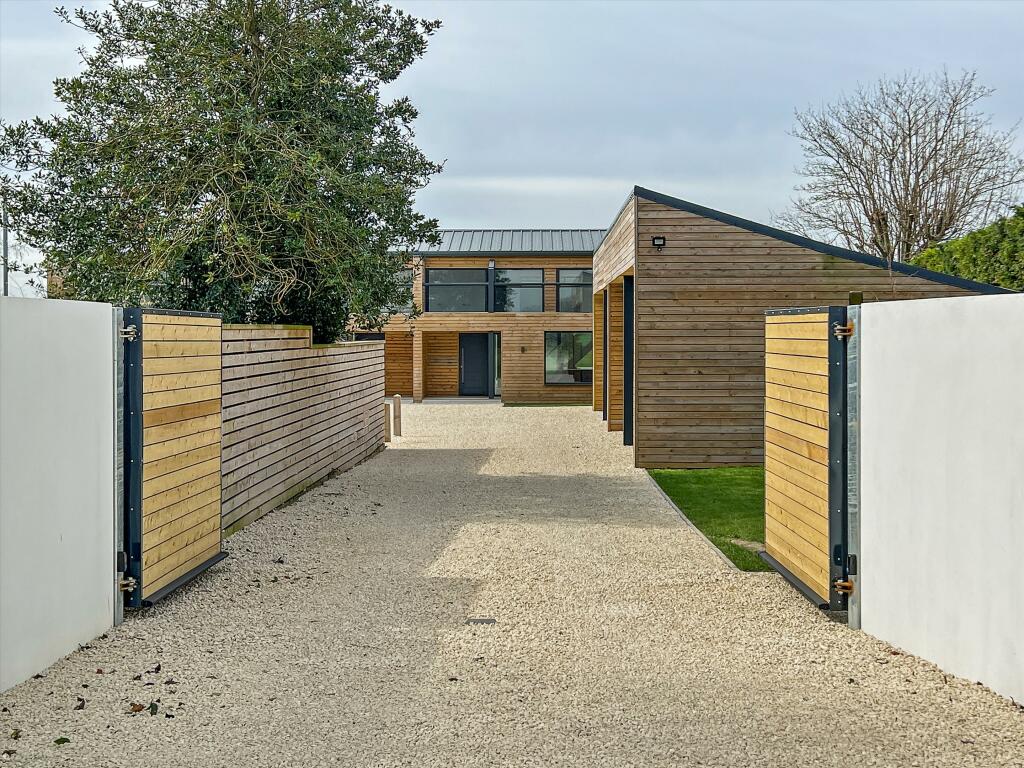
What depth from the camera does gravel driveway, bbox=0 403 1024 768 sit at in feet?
13.0

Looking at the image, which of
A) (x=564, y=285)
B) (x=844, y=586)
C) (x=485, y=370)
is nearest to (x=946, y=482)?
(x=844, y=586)

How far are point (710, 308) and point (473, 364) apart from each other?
17959 mm

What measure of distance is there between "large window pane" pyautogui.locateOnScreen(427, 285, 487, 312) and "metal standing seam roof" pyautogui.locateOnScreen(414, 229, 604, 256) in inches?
38.8

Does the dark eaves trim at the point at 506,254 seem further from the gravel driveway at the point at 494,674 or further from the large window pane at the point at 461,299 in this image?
the gravel driveway at the point at 494,674

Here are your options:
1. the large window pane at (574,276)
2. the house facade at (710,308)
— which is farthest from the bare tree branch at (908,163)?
the house facade at (710,308)

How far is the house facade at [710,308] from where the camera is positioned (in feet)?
43.8

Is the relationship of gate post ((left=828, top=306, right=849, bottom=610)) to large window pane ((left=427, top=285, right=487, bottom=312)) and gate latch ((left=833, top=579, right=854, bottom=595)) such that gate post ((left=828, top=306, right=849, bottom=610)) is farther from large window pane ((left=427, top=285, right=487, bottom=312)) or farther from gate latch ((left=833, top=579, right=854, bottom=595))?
large window pane ((left=427, top=285, right=487, bottom=312))

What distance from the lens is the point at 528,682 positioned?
187 inches

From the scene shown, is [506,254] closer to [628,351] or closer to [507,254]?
[507,254]

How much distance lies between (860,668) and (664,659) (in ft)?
3.09

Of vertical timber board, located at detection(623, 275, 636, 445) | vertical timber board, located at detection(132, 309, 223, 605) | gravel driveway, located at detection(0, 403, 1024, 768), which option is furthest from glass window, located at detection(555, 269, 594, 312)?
vertical timber board, located at detection(132, 309, 223, 605)

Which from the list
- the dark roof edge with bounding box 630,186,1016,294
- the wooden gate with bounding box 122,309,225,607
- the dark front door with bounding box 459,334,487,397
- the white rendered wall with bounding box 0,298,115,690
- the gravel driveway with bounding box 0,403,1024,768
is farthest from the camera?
the dark front door with bounding box 459,334,487,397

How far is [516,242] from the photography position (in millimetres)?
30375

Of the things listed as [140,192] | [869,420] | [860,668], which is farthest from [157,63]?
[860,668]
